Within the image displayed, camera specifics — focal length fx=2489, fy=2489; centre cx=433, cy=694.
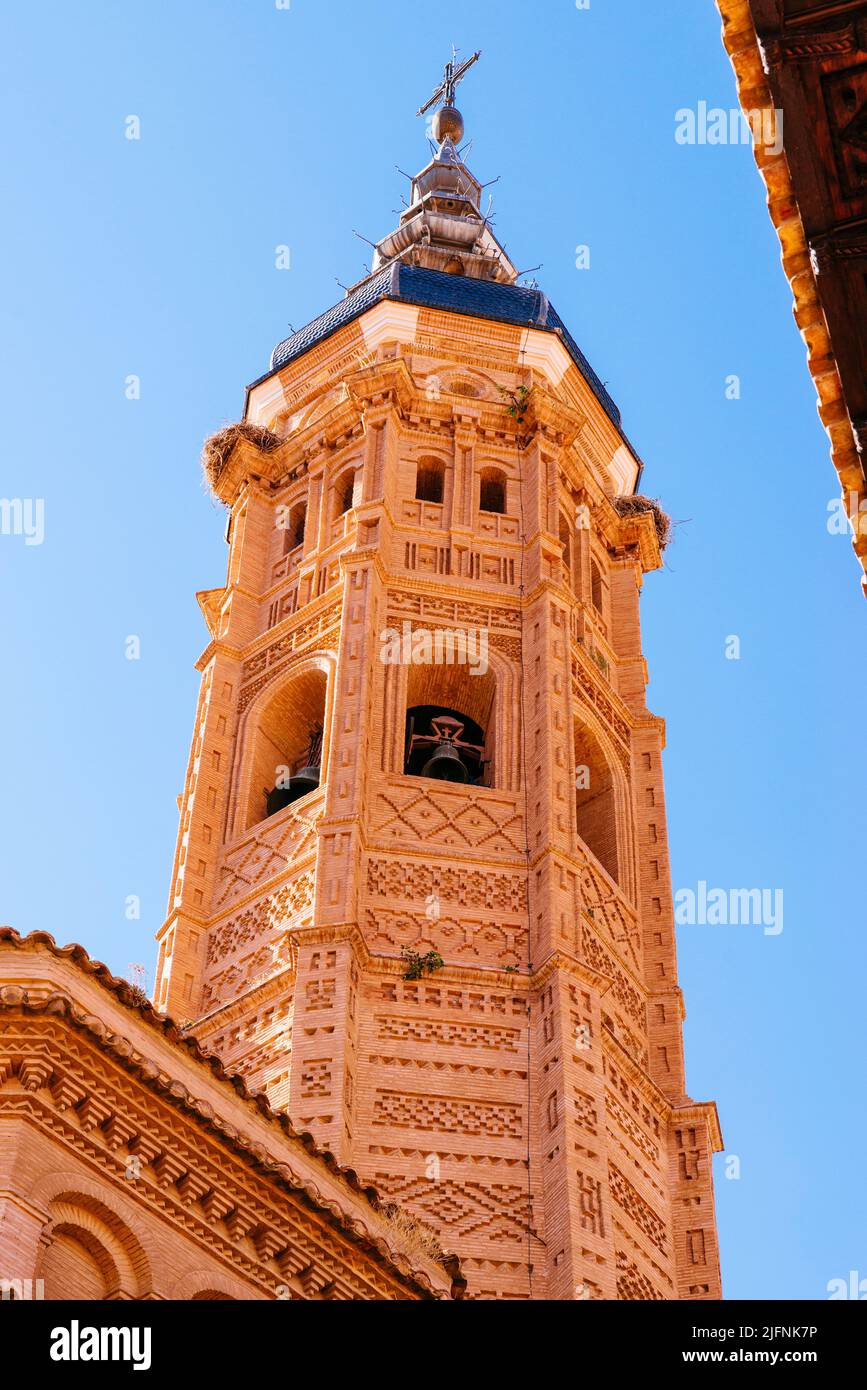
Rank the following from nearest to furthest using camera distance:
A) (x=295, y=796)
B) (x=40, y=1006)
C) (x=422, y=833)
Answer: (x=40, y=1006) → (x=422, y=833) → (x=295, y=796)

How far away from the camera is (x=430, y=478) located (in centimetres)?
3231

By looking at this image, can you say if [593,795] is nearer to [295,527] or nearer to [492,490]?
[492,490]

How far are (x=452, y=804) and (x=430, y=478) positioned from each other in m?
6.47

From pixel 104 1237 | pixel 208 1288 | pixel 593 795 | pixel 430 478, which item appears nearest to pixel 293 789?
pixel 593 795

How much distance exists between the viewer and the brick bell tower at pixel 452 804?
2392 cm

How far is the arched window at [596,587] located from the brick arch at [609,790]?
2.70 m

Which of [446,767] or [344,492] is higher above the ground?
[344,492]

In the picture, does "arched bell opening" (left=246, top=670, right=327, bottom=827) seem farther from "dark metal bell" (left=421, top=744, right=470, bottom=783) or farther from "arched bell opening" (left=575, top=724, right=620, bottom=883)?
"arched bell opening" (left=575, top=724, right=620, bottom=883)

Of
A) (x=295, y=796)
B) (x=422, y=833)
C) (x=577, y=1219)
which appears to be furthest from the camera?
(x=295, y=796)

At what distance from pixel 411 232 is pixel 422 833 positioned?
1772cm
